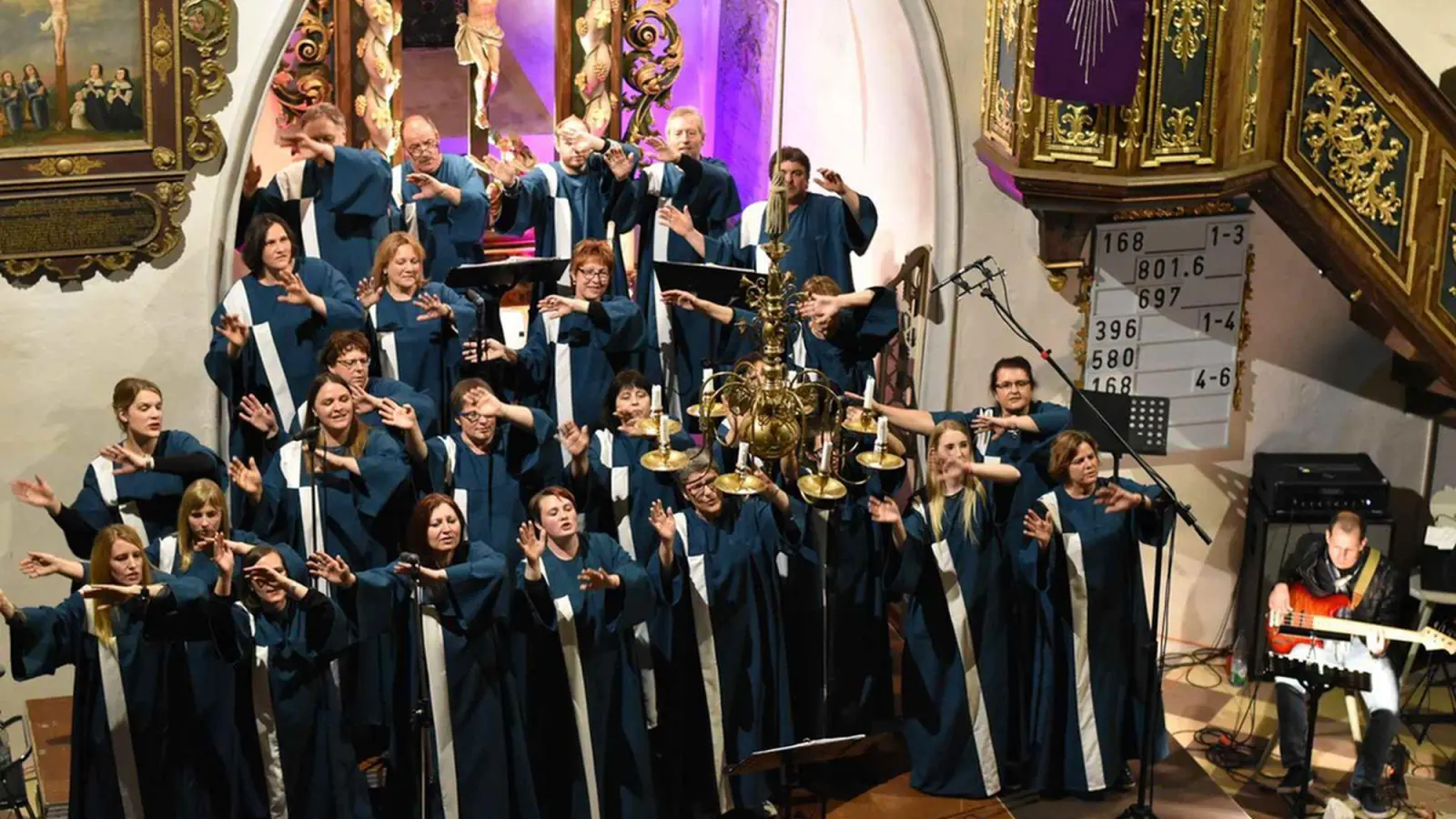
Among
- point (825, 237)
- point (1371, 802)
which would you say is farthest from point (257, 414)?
point (1371, 802)

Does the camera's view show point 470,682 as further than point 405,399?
No

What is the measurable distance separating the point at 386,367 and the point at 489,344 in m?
0.53

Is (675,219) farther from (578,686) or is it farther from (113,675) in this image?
(113,675)

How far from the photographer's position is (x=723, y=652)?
10164mm

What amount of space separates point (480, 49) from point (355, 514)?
400cm

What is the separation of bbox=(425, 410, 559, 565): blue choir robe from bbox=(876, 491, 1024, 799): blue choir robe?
173cm

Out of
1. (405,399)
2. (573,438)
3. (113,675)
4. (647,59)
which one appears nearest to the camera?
(113,675)

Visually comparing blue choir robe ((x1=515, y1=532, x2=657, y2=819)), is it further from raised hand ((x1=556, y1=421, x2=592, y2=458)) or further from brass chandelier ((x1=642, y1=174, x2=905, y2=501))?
brass chandelier ((x1=642, y1=174, x2=905, y2=501))

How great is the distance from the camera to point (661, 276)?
9.97 meters

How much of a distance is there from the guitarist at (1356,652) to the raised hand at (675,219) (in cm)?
352

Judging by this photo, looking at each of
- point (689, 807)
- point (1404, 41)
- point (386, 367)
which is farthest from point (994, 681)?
point (1404, 41)

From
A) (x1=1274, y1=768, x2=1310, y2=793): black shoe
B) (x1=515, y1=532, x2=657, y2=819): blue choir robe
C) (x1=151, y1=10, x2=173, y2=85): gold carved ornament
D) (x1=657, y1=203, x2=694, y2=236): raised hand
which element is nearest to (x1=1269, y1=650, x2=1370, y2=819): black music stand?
(x1=1274, y1=768, x2=1310, y2=793): black shoe

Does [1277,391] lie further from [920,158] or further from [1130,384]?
[920,158]

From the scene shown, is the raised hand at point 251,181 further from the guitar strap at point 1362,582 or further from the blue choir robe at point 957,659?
→ the guitar strap at point 1362,582
